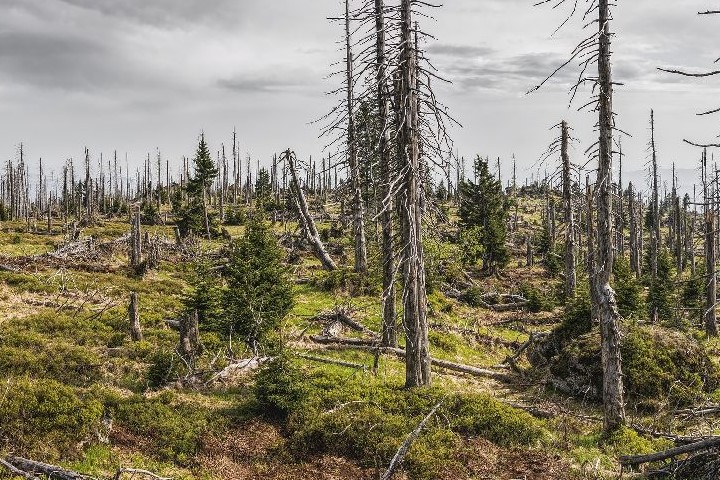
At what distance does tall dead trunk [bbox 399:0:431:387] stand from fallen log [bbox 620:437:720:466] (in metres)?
4.80

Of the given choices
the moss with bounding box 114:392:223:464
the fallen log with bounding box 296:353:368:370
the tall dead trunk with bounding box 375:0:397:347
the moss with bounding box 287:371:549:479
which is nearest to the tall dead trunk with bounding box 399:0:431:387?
the tall dead trunk with bounding box 375:0:397:347

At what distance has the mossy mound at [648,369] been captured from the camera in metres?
14.1

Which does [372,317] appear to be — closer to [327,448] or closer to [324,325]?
[324,325]

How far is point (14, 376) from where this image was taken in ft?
38.7

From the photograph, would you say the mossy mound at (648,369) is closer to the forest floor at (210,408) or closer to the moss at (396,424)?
the forest floor at (210,408)

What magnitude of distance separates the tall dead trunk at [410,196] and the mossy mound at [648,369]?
6.12 meters

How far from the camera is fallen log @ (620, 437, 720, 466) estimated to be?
8.30 m

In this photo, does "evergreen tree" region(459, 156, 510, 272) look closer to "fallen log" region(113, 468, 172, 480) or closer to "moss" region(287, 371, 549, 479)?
"moss" region(287, 371, 549, 479)

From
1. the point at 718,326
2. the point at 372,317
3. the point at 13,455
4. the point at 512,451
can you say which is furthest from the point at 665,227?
the point at 13,455

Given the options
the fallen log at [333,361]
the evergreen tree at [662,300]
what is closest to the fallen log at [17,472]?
the fallen log at [333,361]

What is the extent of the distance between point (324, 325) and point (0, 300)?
42.1 ft

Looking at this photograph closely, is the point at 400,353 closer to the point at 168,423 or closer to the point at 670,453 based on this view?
the point at 168,423

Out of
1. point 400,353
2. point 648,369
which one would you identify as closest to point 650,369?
point 648,369

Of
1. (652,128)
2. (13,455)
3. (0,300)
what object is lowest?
(13,455)
